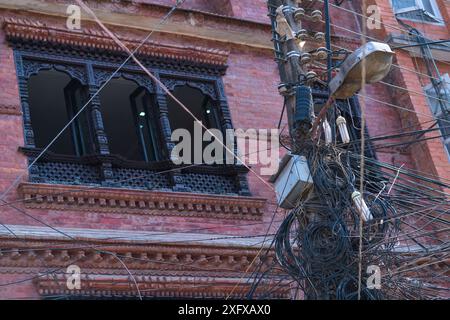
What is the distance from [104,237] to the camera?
14070mm

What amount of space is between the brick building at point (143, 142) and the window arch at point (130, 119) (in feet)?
0.11

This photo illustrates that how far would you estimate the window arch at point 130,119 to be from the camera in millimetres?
16203

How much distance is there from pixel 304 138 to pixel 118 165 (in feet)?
14.5

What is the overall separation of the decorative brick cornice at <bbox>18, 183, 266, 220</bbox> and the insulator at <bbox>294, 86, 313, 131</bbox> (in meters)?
3.96

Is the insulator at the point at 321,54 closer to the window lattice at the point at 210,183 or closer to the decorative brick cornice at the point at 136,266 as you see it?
the decorative brick cornice at the point at 136,266

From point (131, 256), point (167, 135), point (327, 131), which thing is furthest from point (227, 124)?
point (327, 131)

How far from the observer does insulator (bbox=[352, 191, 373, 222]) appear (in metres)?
10.9

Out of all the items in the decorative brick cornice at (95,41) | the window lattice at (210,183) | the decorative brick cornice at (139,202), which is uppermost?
the decorative brick cornice at (95,41)

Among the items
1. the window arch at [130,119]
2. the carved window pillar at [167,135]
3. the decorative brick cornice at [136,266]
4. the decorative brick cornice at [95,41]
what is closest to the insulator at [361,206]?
the decorative brick cornice at [136,266]

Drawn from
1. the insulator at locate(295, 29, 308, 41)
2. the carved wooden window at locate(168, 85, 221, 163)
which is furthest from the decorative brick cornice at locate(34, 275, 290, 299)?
the insulator at locate(295, 29, 308, 41)

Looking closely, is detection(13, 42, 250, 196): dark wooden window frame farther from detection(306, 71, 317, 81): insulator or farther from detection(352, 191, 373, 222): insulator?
detection(352, 191, 373, 222): insulator

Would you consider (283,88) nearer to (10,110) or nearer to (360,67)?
(360,67)

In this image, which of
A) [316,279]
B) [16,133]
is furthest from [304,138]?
[16,133]
